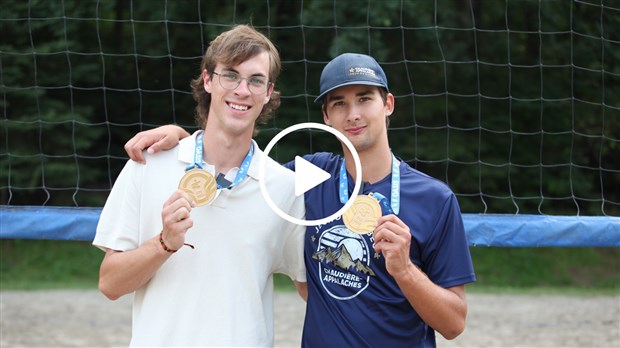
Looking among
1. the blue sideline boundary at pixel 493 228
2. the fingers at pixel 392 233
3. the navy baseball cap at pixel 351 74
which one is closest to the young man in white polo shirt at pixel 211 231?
the navy baseball cap at pixel 351 74

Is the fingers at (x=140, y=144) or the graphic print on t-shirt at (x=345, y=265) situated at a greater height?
the fingers at (x=140, y=144)

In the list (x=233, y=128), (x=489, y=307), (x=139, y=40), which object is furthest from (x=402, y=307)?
(x=139, y=40)

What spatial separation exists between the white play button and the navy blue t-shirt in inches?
7.6

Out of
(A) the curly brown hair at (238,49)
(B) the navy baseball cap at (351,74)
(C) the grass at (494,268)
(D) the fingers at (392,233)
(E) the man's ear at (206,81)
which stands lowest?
(C) the grass at (494,268)

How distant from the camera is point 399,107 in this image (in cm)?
1285

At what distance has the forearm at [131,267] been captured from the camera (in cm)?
251

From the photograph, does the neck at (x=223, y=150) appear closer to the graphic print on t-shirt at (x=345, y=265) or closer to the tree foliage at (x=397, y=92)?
the graphic print on t-shirt at (x=345, y=265)

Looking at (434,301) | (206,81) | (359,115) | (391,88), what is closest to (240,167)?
(206,81)

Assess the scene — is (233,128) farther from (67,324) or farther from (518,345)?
(67,324)

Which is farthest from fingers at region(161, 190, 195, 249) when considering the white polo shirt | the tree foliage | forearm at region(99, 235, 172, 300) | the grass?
the tree foliage

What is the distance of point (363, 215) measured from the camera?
261 cm

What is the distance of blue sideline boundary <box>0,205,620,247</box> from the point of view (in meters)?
4.32

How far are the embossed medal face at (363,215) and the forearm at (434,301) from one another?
20cm

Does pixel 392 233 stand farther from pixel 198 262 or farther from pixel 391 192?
pixel 198 262
